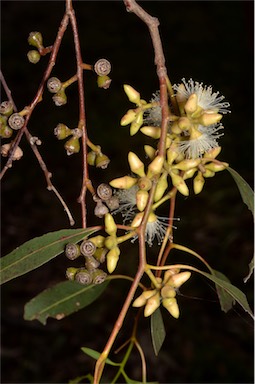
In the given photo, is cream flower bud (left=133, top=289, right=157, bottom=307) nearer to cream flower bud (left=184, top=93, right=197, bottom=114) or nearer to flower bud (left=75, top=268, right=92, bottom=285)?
flower bud (left=75, top=268, right=92, bottom=285)

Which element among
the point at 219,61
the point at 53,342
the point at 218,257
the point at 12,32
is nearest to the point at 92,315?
the point at 53,342

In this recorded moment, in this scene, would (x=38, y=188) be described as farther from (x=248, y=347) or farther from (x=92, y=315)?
(x=248, y=347)

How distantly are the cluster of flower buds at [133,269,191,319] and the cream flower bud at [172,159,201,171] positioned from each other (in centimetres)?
15

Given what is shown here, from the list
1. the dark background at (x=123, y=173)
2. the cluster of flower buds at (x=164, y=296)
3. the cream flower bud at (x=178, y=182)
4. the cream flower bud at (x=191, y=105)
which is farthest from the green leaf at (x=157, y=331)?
the dark background at (x=123, y=173)

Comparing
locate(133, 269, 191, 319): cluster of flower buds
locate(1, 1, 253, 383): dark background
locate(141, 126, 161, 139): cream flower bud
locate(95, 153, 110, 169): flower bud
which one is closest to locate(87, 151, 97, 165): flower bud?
locate(95, 153, 110, 169): flower bud

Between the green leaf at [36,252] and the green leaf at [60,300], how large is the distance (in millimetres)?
191

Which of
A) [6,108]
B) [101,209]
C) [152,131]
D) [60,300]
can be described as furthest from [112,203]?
[60,300]

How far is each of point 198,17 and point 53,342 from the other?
9.80 ft

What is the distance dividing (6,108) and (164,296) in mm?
378

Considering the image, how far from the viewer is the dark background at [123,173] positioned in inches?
118

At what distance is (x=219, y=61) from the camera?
4488 mm

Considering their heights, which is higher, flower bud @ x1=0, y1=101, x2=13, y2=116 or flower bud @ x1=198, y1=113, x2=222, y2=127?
flower bud @ x1=0, y1=101, x2=13, y2=116

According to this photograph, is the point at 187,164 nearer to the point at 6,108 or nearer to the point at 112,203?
the point at 112,203

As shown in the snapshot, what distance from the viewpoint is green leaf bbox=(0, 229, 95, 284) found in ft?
3.33
